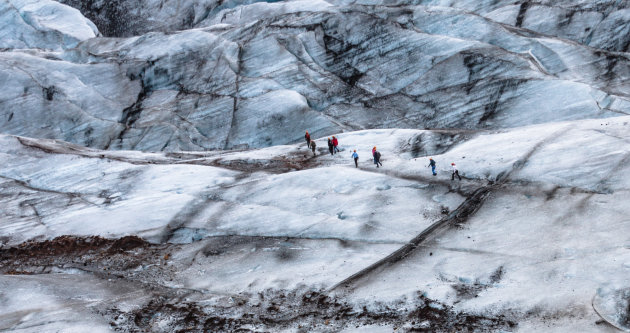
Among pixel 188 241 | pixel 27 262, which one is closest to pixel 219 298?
pixel 188 241

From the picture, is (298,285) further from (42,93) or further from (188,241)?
(42,93)

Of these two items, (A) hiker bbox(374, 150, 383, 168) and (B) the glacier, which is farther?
(A) hiker bbox(374, 150, 383, 168)

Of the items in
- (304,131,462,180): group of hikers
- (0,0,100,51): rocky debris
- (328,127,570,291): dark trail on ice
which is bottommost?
(328,127,570,291): dark trail on ice

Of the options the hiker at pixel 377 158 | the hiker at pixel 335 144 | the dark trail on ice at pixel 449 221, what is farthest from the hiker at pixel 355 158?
the dark trail on ice at pixel 449 221

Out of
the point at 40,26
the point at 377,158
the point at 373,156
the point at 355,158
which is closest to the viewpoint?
the point at 377,158

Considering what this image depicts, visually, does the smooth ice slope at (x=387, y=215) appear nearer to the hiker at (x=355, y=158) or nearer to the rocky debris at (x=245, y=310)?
the rocky debris at (x=245, y=310)

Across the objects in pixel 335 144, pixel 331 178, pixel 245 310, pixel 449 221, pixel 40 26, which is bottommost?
pixel 245 310

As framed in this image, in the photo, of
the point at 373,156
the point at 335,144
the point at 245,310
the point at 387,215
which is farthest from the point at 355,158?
the point at 245,310

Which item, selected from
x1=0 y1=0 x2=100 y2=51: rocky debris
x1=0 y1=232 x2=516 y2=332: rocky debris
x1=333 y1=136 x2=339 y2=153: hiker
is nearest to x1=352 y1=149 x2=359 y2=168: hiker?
x1=333 y1=136 x2=339 y2=153: hiker

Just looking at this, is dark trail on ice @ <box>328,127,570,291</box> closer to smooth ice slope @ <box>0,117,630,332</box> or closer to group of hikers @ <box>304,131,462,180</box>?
smooth ice slope @ <box>0,117,630,332</box>

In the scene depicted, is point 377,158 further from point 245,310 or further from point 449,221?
point 245,310

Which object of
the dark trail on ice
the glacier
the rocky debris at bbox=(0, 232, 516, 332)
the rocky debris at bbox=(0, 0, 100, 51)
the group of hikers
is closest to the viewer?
the rocky debris at bbox=(0, 232, 516, 332)
